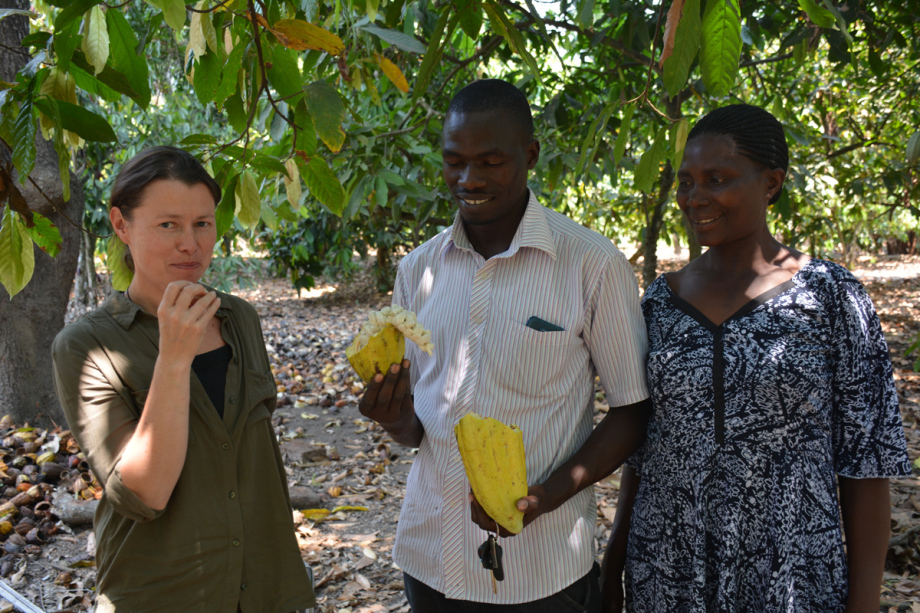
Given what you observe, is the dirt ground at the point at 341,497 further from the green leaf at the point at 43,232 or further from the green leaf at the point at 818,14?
the green leaf at the point at 818,14

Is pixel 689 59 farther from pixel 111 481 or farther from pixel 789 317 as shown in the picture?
pixel 111 481

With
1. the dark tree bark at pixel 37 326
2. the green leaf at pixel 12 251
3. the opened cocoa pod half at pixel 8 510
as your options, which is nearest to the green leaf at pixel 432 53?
the green leaf at pixel 12 251

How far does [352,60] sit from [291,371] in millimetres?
3644

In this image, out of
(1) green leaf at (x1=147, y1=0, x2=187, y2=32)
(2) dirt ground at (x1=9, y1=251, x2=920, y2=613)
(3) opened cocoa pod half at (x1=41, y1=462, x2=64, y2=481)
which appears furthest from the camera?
(3) opened cocoa pod half at (x1=41, y1=462, x2=64, y2=481)

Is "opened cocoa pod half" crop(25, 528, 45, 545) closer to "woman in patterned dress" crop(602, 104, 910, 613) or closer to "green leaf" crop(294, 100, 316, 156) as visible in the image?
"green leaf" crop(294, 100, 316, 156)

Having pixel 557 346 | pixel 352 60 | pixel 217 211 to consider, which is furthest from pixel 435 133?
pixel 557 346

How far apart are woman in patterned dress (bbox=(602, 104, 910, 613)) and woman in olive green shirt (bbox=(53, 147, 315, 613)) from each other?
0.81 meters

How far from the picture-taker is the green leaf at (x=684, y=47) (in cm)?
104

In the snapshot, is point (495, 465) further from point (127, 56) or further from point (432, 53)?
point (127, 56)

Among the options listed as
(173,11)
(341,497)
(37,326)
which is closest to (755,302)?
(173,11)

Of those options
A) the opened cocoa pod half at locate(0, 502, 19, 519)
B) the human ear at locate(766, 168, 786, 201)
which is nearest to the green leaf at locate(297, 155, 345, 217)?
the human ear at locate(766, 168, 786, 201)

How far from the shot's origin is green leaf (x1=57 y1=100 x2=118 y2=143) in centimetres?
123

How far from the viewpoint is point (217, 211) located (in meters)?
1.57

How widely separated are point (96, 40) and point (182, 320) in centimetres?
48
